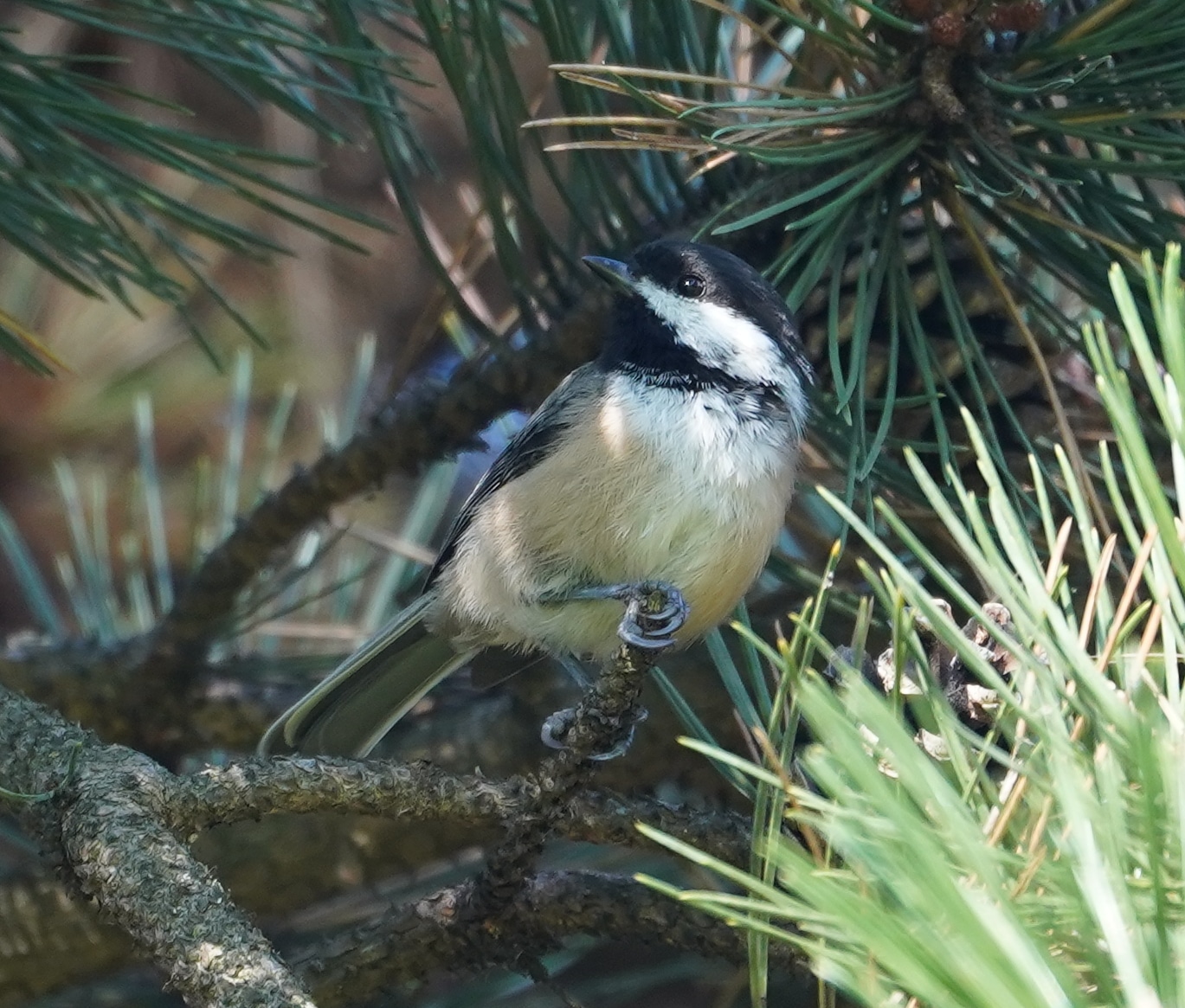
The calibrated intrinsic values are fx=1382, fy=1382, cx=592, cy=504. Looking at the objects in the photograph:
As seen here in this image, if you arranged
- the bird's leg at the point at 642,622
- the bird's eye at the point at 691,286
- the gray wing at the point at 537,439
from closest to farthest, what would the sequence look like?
the bird's leg at the point at 642,622 → the bird's eye at the point at 691,286 → the gray wing at the point at 537,439

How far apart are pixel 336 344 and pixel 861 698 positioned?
3017 millimetres

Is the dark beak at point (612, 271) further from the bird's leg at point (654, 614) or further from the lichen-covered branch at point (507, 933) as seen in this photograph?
the lichen-covered branch at point (507, 933)

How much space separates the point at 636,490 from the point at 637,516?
0.11 ft

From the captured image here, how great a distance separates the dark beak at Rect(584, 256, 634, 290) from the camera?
5.86ft

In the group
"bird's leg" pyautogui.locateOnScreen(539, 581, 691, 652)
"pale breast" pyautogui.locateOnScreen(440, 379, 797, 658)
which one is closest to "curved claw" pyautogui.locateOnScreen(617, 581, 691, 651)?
"bird's leg" pyautogui.locateOnScreen(539, 581, 691, 652)

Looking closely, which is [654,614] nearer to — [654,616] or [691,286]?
[654,616]

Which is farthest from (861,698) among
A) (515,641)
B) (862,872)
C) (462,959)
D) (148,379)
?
(148,379)

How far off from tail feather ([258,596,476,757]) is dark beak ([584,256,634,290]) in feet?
2.05

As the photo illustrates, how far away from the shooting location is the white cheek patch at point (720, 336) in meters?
1.86

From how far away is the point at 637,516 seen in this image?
1.82 meters

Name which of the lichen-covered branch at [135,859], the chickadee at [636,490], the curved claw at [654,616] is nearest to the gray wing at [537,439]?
the chickadee at [636,490]

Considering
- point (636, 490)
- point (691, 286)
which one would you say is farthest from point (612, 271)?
point (636, 490)

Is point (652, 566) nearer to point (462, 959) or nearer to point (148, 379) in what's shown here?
point (462, 959)

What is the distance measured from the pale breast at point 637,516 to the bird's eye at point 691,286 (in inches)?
5.5
